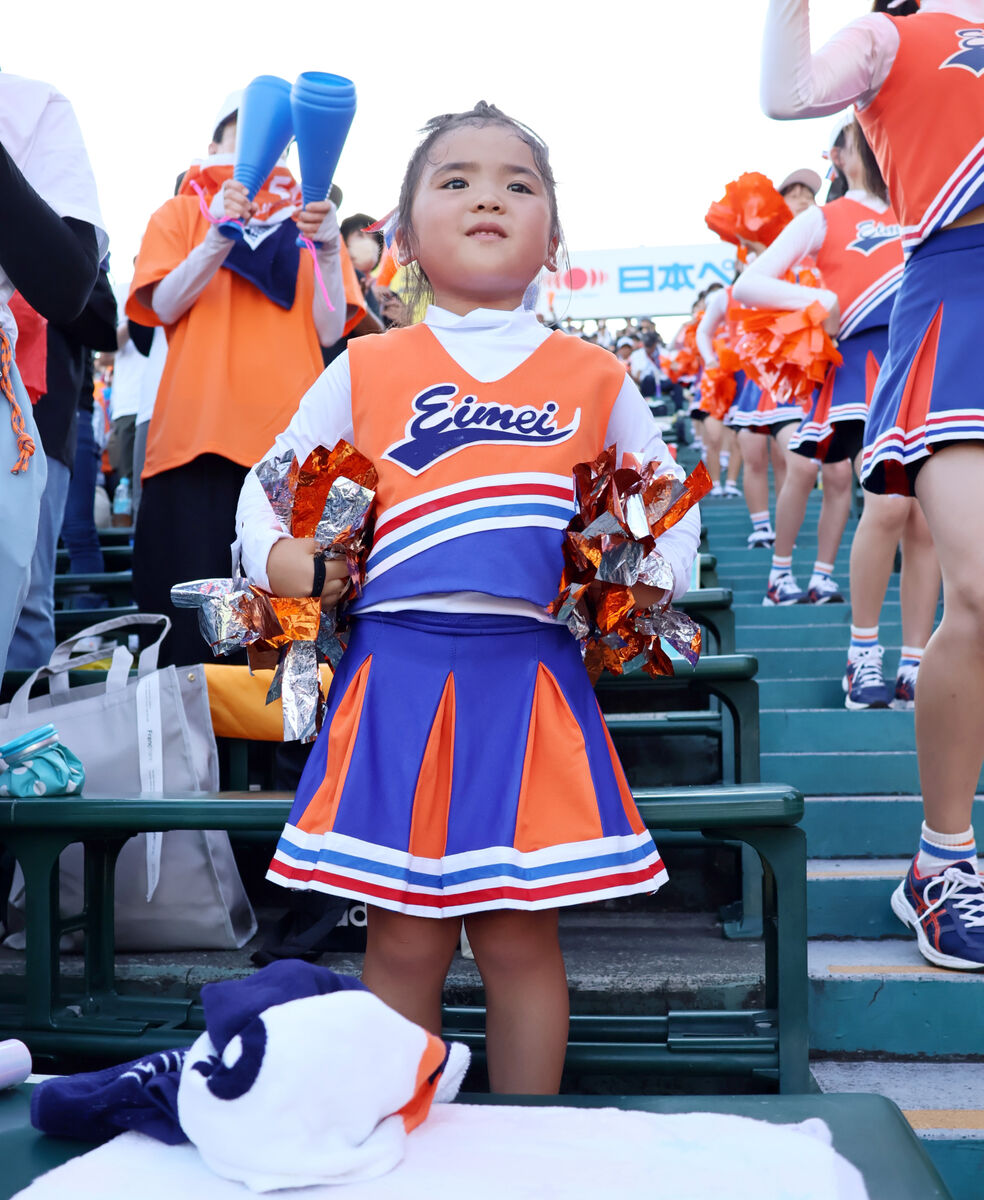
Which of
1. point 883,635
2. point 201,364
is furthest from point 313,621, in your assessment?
point 883,635

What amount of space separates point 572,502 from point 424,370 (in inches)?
10.4

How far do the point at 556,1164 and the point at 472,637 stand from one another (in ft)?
2.23

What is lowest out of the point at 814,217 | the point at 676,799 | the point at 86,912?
the point at 86,912

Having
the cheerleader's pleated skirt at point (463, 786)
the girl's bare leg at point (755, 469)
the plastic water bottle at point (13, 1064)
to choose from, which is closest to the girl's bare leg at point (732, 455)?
the girl's bare leg at point (755, 469)

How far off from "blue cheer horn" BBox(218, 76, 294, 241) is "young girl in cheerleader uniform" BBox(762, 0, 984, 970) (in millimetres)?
1066

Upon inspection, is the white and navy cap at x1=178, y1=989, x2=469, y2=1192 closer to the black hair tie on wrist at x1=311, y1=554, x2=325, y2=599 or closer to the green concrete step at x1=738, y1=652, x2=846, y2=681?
A: the black hair tie on wrist at x1=311, y1=554, x2=325, y2=599

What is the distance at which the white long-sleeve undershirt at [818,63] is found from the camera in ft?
6.10

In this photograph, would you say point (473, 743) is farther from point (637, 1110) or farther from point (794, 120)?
point (794, 120)

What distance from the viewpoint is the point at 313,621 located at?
1.55 metres

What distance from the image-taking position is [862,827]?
2.52 metres

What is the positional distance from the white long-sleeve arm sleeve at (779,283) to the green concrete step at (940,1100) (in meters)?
2.09

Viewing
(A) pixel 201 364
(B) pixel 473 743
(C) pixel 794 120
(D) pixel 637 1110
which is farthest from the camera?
(A) pixel 201 364

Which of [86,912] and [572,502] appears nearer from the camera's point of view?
[572,502]

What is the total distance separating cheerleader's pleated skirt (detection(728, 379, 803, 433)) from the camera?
17.4ft
